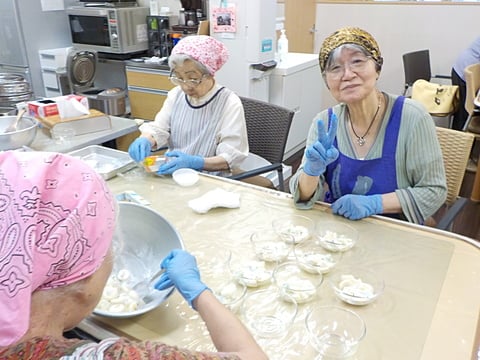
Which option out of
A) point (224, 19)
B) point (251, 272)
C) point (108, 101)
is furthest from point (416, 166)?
point (108, 101)

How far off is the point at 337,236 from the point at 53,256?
32.5 inches

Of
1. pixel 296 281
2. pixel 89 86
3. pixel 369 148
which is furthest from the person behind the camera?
pixel 89 86

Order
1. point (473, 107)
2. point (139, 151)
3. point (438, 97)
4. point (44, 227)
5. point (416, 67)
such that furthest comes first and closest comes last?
point (416, 67), point (438, 97), point (473, 107), point (139, 151), point (44, 227)

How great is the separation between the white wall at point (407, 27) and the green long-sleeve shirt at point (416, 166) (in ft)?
10.5

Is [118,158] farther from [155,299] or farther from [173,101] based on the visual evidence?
[155,299]

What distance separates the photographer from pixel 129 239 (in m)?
1.22

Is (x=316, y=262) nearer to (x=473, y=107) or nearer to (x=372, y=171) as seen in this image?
(x=372, y=171)

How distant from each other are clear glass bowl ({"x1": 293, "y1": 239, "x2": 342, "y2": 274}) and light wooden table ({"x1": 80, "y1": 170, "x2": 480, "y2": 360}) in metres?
0.04

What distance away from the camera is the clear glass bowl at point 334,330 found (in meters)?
0.85

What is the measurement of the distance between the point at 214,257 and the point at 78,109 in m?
1.37

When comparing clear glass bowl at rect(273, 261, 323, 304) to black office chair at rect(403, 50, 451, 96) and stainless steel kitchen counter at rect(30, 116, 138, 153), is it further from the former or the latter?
black office chair at rect(403, 50, 451, 96)

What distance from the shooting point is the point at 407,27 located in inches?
168

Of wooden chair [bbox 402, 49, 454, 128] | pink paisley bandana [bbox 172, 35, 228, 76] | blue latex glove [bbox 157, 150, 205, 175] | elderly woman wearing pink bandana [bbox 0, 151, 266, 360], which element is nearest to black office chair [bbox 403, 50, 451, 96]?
wooden chair [bbox 402, 49, 454, 128]

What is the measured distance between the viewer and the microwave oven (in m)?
3.64
